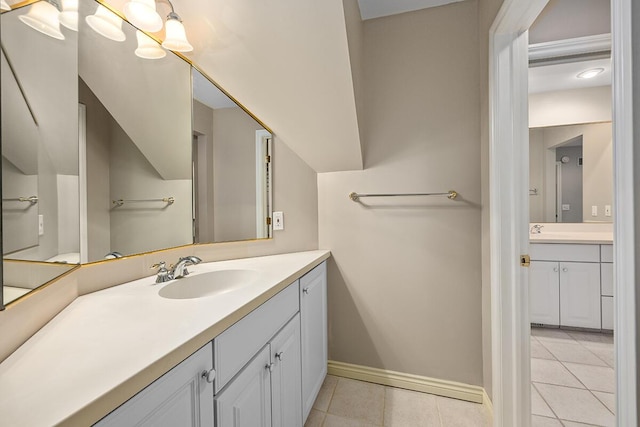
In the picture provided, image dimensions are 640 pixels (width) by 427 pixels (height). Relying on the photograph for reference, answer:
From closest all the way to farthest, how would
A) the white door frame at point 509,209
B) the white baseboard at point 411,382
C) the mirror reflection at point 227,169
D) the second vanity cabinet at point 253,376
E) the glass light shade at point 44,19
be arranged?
the second vanity cabinet at point 253,376 → the glass light shade at point 44,19 → the white door frame at point 509,209 → the mirror reflection at point 227,169 → the white baseboard at point 411,382

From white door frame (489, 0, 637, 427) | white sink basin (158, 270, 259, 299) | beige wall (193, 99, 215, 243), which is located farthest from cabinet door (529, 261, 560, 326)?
beige wall (193, 99, 215, 243)

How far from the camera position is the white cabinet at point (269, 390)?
78 cm

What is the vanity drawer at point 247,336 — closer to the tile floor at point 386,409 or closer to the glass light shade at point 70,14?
the tile floor at point 386,409

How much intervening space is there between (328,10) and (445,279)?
1.50 meters

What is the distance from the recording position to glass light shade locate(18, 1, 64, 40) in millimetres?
663

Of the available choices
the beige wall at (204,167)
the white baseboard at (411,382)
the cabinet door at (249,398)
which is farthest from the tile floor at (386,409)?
the beige wall at (204,167)

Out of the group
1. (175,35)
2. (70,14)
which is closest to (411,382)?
(175,35)

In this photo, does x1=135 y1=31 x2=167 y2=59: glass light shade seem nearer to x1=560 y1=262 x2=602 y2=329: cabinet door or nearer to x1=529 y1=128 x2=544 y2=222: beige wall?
x1=529 y1=128 x2=544 y2=222: beige wall

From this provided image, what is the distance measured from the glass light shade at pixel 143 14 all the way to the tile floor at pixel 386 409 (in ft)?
6.55

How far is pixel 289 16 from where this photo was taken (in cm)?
106

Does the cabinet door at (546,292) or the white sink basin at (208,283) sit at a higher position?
the white sink basin at (208,283)

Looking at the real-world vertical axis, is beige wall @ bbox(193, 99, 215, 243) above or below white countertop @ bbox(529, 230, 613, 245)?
above

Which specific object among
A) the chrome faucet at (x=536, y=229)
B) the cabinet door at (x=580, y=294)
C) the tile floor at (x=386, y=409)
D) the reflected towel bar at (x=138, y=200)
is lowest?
the tile floor at (x=386, y=409)

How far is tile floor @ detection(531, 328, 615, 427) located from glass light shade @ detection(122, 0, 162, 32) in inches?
104
